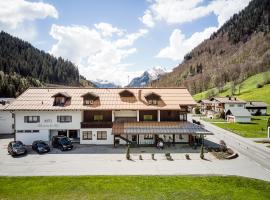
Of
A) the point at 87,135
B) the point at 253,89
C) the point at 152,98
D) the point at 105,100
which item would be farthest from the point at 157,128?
the point at 253,89

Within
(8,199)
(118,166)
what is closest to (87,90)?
(118,166)

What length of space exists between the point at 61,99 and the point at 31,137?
8.93 m

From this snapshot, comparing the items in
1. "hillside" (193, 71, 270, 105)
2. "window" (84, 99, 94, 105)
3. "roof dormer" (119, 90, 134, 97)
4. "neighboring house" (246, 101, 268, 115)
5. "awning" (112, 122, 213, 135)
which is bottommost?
"awning" (112, 122, 213, 135)

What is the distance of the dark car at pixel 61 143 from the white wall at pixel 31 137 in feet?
8.10

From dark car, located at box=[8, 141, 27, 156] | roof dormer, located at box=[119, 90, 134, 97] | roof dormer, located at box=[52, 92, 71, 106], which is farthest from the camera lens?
roof dormer, located at box=[119, 90, 134, 97]

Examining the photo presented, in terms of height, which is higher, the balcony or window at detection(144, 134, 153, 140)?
the balcony

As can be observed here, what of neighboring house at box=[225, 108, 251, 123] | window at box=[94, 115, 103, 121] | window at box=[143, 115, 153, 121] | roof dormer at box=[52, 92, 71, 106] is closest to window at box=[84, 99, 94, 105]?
window at box=[94, 115, 103, 121]

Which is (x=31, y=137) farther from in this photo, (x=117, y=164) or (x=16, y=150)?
(x=117, y=164)

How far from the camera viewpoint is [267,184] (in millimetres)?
29234

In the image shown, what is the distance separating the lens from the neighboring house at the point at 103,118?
47.8 metres

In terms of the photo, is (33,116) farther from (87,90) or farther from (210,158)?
(210,158)

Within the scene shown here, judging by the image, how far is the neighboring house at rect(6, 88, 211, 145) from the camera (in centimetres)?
4778

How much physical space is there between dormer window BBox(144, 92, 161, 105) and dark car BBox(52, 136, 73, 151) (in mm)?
16932

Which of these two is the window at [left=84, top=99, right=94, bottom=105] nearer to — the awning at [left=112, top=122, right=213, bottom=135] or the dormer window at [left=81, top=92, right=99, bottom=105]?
the dormer window at [left=81, top=92, right=99, bottom=105]
